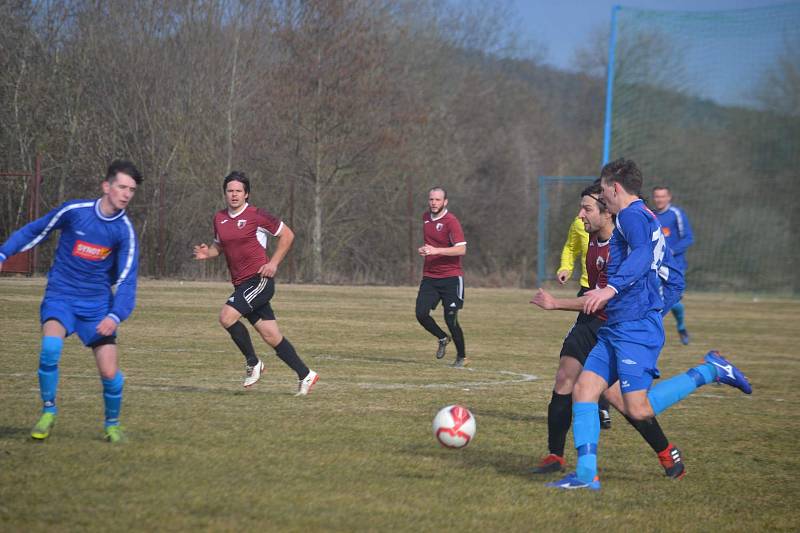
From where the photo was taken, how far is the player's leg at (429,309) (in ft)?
41.9

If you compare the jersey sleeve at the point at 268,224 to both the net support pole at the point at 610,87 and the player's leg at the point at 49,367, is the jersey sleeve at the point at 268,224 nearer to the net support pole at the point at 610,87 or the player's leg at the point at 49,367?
the player's leg at the point at 49,367

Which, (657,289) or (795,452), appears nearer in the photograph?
(657,289)

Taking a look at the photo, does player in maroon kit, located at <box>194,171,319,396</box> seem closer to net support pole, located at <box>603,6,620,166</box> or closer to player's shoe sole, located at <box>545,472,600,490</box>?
player's shoe sole, located at <box>545,472,600,490</box>

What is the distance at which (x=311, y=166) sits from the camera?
106 feet

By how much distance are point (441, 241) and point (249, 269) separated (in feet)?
12.9

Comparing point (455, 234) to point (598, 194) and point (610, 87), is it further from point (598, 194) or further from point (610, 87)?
point (610, 87)

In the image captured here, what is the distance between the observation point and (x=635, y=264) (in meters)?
5.98

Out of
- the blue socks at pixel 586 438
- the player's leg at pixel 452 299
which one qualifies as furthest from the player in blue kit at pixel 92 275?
the player's leg at pixel 452 299

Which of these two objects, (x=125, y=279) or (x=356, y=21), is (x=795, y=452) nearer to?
(x=125, y=279)

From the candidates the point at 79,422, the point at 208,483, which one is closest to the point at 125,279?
the point at 79,422

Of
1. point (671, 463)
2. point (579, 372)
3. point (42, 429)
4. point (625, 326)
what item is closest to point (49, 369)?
point (42, 429)

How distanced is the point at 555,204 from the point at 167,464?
26.5 m

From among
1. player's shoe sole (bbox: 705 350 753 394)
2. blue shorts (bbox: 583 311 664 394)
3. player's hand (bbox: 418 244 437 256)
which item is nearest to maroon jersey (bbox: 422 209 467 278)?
player's hand (bbox: 418 244 437 256)

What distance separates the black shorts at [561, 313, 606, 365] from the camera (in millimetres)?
7020
